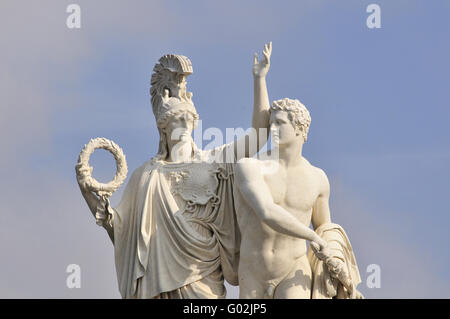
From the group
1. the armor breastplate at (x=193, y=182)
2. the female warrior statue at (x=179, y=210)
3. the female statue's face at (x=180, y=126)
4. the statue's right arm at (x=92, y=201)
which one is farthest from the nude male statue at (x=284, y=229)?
the statue's right arm at (x=92, y=201)

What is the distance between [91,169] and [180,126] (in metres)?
1.19

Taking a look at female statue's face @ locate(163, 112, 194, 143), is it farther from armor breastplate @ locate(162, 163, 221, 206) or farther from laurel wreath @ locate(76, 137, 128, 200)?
laurel wreath @ locate(76, 137, 128, 200)

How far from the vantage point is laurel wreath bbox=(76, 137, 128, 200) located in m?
18.9

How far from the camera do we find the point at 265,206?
18.1 meters

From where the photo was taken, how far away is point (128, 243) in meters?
19.1

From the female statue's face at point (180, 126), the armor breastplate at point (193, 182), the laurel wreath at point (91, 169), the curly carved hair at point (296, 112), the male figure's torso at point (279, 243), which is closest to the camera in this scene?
the male figure's torso at point (279, 243)

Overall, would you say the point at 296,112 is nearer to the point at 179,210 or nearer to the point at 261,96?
the point at 261,96

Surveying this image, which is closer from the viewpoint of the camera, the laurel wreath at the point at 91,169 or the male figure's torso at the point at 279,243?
the male figure's torso at the point at 279,243

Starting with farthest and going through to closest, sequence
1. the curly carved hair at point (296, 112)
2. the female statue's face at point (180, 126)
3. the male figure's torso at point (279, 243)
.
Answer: the female statue's face at point (180, 126) < the curly carved hair at point (296, 112) < the male figure's torso at point (279, 243)

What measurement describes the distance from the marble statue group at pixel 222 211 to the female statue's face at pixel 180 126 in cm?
1

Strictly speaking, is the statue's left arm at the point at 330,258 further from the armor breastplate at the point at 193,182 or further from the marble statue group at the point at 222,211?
the armor breastplate at the point at 193,182

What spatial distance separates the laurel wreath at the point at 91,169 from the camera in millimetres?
18922

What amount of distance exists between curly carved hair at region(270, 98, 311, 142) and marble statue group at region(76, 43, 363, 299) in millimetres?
11
